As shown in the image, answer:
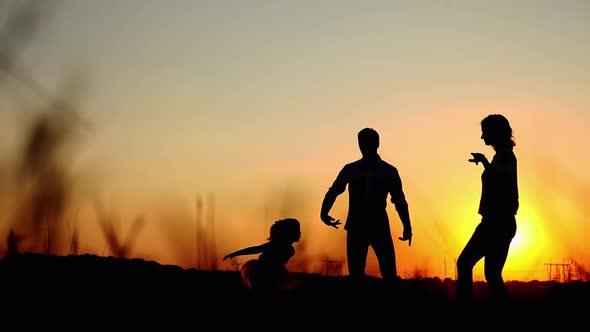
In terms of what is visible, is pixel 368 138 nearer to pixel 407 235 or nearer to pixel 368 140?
pixel 368 140

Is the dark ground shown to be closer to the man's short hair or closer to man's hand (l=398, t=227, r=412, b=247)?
man's hand (l=398, t=227, r=412, b=247)

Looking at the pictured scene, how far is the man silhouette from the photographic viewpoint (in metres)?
10.6

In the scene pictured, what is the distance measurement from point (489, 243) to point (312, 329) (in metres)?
2.19

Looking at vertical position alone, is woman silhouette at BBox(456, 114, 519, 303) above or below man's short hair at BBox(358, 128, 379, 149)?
below

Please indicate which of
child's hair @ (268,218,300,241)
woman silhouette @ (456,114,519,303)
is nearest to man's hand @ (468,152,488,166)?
woman silhouette @ (456,114,519,303)

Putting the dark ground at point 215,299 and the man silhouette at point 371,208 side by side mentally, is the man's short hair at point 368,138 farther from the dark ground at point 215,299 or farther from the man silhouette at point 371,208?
the dark ground at point 215,299

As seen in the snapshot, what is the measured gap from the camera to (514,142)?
9969 millimetres

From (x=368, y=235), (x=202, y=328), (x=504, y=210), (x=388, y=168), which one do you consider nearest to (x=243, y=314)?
(x=202, y=328)

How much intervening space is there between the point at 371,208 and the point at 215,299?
110 inches

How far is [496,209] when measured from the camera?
9844mm

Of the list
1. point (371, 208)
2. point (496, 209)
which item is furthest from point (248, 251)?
point (496, 209)

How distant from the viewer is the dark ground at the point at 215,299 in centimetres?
1023

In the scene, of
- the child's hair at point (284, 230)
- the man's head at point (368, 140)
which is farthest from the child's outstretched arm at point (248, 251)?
the man's head at point (368, 140)

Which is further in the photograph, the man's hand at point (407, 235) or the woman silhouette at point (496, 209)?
the man's hand at point (407, 235)
